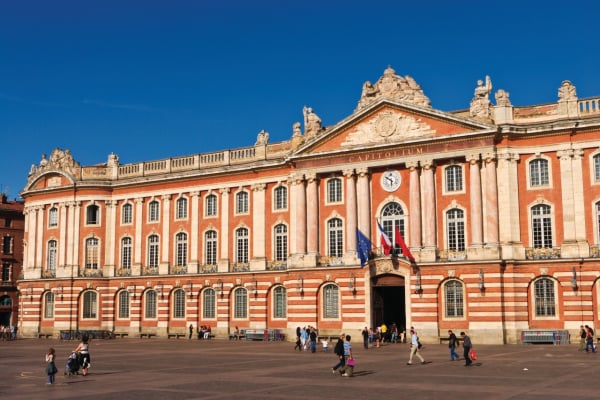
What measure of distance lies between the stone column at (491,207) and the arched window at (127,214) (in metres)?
34.1

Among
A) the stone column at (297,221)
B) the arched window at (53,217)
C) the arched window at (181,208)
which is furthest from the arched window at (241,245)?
the arched window at (53,217)

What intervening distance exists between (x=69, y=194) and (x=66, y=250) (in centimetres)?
525

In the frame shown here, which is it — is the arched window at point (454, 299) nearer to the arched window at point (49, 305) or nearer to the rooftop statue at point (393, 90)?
the rooftop statue at point (393, 90)

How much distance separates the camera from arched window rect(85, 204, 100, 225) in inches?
2832

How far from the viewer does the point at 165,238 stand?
2707 inches

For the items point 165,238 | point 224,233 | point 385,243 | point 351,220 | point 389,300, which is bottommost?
point 389,300

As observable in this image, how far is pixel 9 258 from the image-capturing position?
95.2 meters

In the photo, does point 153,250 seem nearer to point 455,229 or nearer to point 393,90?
point 393,90

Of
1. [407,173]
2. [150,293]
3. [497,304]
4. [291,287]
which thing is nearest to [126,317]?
[150,293]

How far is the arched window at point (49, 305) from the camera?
236 feet

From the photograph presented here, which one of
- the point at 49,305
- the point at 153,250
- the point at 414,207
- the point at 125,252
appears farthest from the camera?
the point at 49,305

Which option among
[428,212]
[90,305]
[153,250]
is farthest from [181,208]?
[428,212]

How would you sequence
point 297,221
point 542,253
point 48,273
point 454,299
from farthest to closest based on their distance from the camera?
point 48,273, point 297,221, point 454,299, point 542,253

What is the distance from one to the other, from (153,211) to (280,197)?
13699 mm
